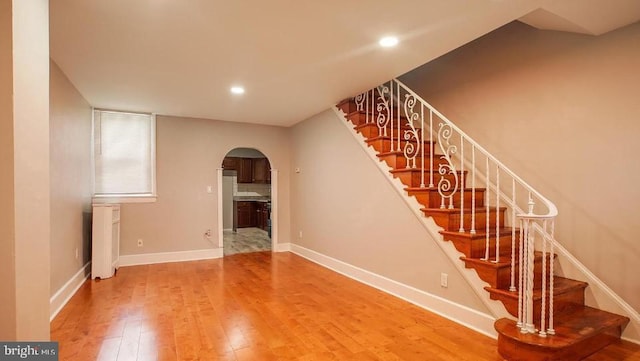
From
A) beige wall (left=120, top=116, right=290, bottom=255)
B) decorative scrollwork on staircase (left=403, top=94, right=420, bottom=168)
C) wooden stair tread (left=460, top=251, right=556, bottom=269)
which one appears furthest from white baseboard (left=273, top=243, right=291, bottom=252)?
wooden stair tread (left=460, top=251, right=556, bottom=269)

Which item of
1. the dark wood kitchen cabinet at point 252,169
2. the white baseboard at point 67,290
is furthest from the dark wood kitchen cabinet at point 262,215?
the white baseboard at point 67,290

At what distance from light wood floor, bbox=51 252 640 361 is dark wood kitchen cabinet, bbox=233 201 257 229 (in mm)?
5242

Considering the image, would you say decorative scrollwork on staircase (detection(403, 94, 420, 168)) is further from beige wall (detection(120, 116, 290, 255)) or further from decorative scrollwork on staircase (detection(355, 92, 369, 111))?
beige wall (detection(120, 116, 290, 255))

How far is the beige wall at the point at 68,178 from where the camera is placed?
3.15 meters

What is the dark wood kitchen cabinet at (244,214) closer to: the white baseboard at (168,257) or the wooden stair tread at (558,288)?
the white baseboard at (168,257)

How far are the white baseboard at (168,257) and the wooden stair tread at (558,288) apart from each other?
14.6ft

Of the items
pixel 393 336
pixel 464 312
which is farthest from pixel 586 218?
pixel 393 336

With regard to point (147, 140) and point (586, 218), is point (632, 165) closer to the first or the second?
point (586, 218)

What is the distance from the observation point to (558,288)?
2.54 metres

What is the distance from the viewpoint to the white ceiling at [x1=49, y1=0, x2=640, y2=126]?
2195mm

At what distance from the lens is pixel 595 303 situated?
2633mm

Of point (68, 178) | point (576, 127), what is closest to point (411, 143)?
point (576, 127)

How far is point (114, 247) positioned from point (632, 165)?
5.91 metres

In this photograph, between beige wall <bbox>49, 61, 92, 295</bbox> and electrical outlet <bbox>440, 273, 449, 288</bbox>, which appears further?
beige wall <bbox>49, 61, 92, 295</bbox>
